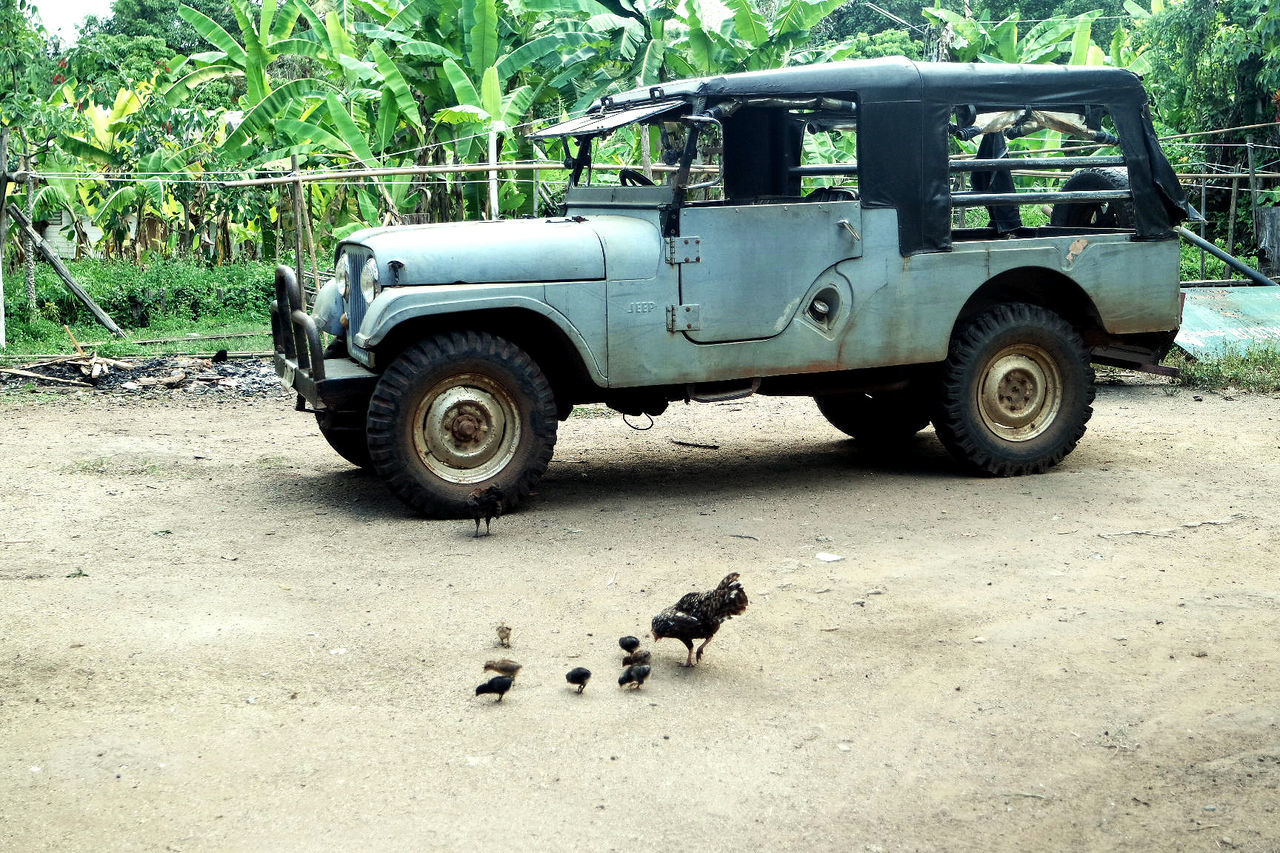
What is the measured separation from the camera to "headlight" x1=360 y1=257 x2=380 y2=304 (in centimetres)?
648

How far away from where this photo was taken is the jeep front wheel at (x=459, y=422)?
21.1ft

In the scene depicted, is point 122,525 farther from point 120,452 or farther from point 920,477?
point 920,477

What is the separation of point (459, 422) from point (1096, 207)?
14.3ft

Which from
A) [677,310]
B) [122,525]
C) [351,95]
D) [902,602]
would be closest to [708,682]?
[902,602]

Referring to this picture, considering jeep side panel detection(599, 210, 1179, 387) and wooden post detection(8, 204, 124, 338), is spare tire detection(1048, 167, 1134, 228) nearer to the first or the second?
jeep side panel detection(599, 210, 1179, 387)

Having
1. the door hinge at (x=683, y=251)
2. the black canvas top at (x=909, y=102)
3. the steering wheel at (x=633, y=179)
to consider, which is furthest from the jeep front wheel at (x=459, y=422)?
the black canvas top at (x=909, y=102)

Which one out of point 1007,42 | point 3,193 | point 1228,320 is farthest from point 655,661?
point 1007,42

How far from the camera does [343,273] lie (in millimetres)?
7211

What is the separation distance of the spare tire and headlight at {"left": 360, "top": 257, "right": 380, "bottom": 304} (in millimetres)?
4274

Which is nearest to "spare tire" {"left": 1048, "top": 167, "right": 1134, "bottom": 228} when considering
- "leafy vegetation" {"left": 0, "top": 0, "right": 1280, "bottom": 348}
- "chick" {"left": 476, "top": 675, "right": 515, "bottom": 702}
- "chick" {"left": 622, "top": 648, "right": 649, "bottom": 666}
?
"chick" {"left": 622, "top": 648, "right": 649, "bottom": 666}

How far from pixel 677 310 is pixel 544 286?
0.71m

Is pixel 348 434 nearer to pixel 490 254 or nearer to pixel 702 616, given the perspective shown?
pixel 490 254

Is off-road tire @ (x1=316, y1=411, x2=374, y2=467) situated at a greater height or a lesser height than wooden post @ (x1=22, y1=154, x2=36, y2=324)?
lesser

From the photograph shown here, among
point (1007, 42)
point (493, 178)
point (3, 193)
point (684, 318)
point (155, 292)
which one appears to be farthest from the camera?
point (1007, 42)
